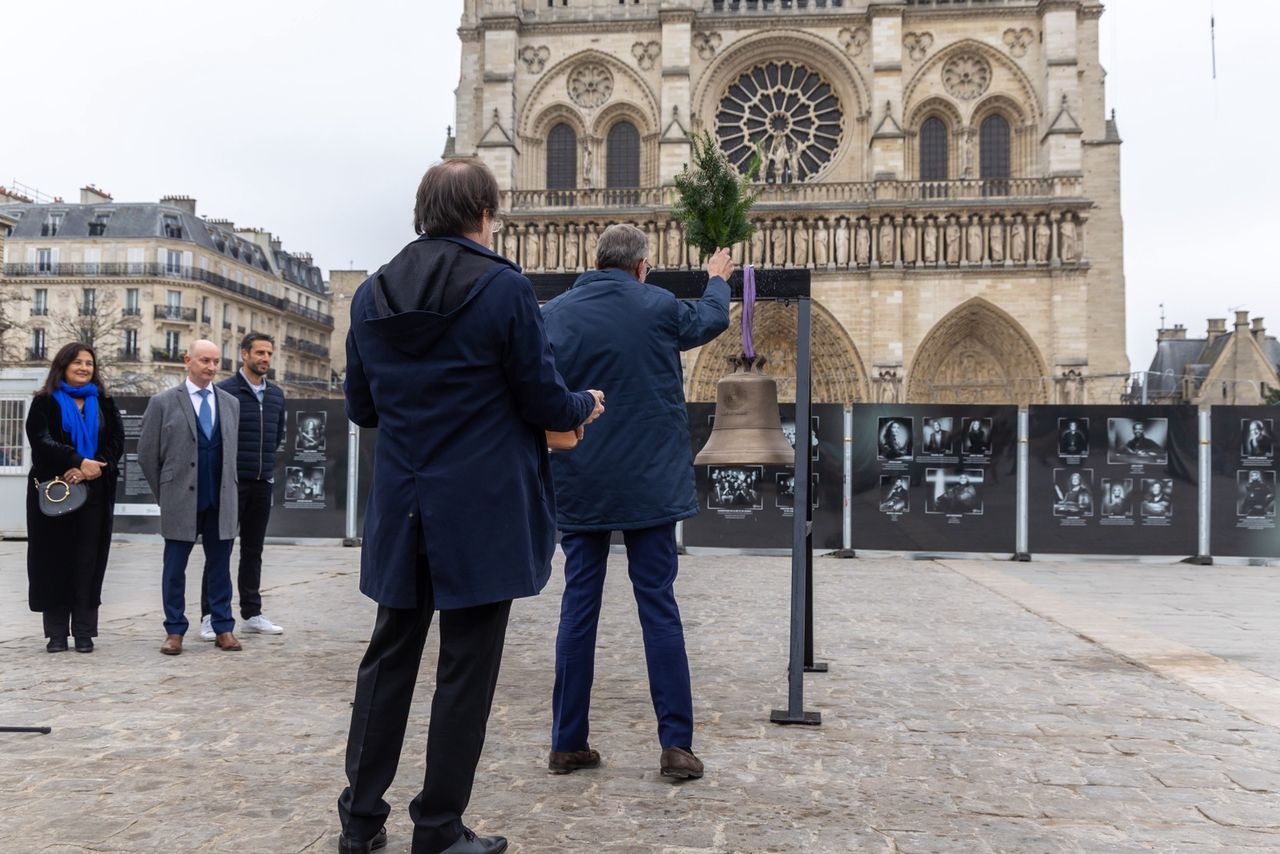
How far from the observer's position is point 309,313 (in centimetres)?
5716

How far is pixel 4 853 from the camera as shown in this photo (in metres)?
2.78

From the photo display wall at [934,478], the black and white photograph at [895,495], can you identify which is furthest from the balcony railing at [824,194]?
the black and white photograph at [895,495]

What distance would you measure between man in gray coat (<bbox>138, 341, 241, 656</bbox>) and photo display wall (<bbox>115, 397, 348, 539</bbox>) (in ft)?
25.4

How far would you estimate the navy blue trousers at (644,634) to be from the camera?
361 cm

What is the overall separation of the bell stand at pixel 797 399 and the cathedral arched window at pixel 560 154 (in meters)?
26.3

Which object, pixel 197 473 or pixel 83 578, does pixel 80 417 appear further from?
pixel 83 578

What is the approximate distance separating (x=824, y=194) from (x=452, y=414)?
26768 mm

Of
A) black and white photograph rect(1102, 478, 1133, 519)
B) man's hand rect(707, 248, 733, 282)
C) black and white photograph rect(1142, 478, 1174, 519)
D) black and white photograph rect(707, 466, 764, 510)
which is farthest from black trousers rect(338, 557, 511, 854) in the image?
black and white photograph rect(1142, 478, 1174, 519)

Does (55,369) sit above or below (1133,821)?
above

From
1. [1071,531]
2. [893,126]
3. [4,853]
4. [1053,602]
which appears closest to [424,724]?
[4,853]

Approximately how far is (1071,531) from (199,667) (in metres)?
10.2

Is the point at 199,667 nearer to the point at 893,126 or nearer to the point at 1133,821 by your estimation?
the point at 1133,821

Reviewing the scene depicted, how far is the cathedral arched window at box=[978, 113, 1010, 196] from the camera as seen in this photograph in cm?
2902

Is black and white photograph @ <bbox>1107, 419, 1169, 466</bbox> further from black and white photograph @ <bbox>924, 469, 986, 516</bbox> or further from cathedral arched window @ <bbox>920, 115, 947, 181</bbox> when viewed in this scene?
cathedral arched window @ <bbox>920, 115, 947, 181</bbox>
